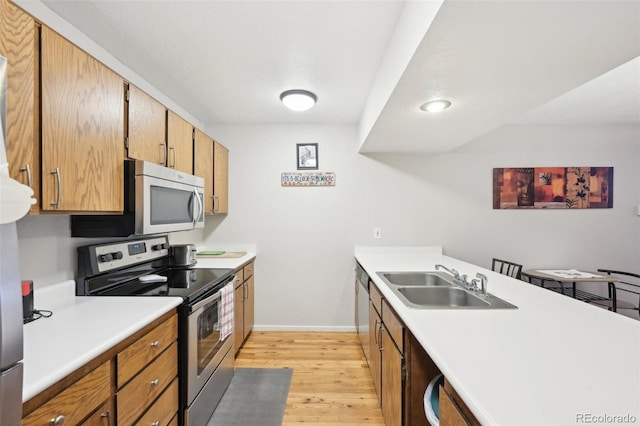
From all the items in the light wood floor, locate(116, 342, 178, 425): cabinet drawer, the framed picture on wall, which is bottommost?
the light wood floor

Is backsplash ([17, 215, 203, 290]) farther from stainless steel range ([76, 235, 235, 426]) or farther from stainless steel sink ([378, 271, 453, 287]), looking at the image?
stainless steel sink ([378, 271, 453, 287])

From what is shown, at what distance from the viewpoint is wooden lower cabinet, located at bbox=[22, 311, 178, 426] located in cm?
82

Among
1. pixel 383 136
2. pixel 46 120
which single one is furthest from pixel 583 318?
pixel 46 120

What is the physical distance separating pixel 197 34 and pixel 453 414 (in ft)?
6.97

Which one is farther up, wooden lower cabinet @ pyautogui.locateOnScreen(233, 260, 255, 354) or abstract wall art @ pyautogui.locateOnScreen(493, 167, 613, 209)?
abstract wall art @ pyautogui.locateOnScreen(493, 167, 613, 209)

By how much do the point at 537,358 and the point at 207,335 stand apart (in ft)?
5.55

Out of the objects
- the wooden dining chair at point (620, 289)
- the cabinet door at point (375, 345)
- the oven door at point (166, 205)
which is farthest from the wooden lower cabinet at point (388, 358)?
the wooden dining chair at point (620, 289)

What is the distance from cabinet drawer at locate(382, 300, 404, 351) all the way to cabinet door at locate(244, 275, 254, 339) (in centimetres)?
158

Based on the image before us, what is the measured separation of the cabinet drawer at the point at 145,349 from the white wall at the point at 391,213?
179 centimetres

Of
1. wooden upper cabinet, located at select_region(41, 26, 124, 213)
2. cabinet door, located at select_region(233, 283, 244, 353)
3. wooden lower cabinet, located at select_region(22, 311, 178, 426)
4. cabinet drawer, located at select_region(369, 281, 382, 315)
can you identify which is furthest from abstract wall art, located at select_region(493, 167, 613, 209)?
wooden upper cabinet, located at select_region(41, 26, 124, 213)

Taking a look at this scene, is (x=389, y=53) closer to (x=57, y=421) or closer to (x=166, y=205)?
(x=166, y=205)

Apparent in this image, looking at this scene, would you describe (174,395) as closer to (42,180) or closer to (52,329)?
(52,329)

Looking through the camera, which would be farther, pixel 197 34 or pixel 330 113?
pixel 330 113

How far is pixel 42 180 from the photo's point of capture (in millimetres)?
1067
